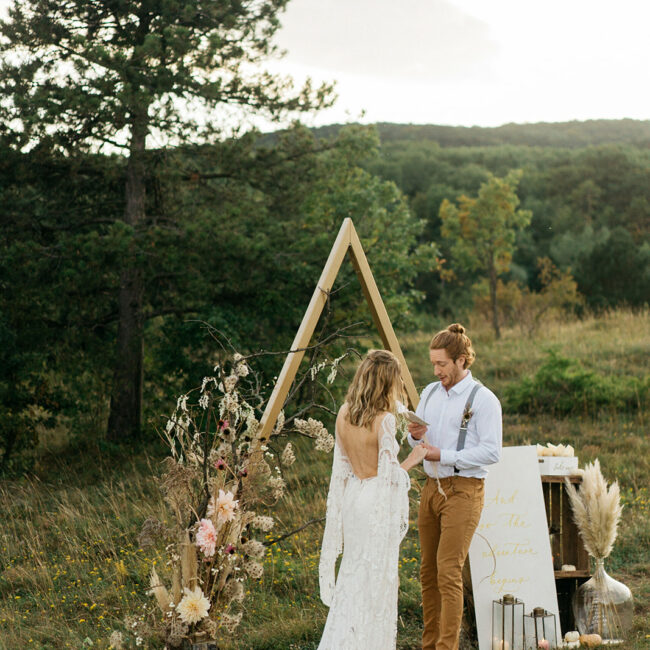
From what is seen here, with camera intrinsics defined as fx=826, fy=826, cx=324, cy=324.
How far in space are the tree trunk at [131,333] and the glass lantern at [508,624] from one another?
9.01 meters

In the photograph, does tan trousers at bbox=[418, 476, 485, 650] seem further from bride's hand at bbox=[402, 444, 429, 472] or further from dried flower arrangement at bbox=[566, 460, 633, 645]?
dried flower arrangement at bbox=[566, 460, 633, 645]

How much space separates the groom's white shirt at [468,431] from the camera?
4.41 meters

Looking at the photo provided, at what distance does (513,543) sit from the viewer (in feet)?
17.1

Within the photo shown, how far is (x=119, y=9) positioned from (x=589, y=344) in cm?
1206

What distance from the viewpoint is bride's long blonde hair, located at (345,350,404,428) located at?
413 centimetres

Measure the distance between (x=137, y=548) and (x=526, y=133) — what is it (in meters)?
84.8

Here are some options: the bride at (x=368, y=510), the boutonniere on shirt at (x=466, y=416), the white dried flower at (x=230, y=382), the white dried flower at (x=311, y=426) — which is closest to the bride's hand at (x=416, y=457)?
the bride at (x=368, y=510)

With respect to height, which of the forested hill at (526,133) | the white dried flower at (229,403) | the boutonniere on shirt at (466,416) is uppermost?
the forested hill at (526,133)

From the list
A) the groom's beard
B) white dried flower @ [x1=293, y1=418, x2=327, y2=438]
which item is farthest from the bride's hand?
white dried flower @ [x1=293, y1=418, x2=327, y2=438]

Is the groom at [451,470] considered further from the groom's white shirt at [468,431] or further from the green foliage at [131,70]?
the green foliage at [131,70]

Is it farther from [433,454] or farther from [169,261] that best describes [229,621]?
[169,261]

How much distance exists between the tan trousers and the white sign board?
58 centimetres

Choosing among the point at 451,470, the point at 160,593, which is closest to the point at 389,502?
the point at 451,470

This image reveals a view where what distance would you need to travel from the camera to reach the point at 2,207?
13.0 metres
